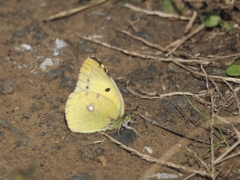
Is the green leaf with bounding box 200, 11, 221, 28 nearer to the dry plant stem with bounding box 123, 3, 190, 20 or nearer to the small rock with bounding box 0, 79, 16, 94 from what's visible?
the dry plant stem with bounding box 123, 3, 190, 20

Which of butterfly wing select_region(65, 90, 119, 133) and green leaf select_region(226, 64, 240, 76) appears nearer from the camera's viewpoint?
butterfly wing select_region(65, 90, 119, 133)

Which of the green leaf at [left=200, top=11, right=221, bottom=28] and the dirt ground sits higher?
the green leaf at [left=200, top=11, right=221, bottom=28]

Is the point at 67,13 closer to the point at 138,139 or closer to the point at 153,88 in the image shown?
the point at 153,88

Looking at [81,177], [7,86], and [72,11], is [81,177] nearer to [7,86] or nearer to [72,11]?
[7,86]

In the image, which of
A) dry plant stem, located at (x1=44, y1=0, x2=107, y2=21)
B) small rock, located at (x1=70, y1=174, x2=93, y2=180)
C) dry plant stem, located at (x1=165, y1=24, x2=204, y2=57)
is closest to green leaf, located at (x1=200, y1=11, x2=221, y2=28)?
dry plant stem, located at (x1=165, y1=24, x2=204, y2=57)

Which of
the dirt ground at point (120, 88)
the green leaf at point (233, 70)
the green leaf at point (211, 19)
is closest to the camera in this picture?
the dirt ground at point (120, 88)

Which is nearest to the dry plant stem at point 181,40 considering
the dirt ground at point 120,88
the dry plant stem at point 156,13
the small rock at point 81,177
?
the dirt ground at point 120,88

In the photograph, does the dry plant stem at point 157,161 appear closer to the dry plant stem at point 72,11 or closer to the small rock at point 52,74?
the small rock at point 52,74
